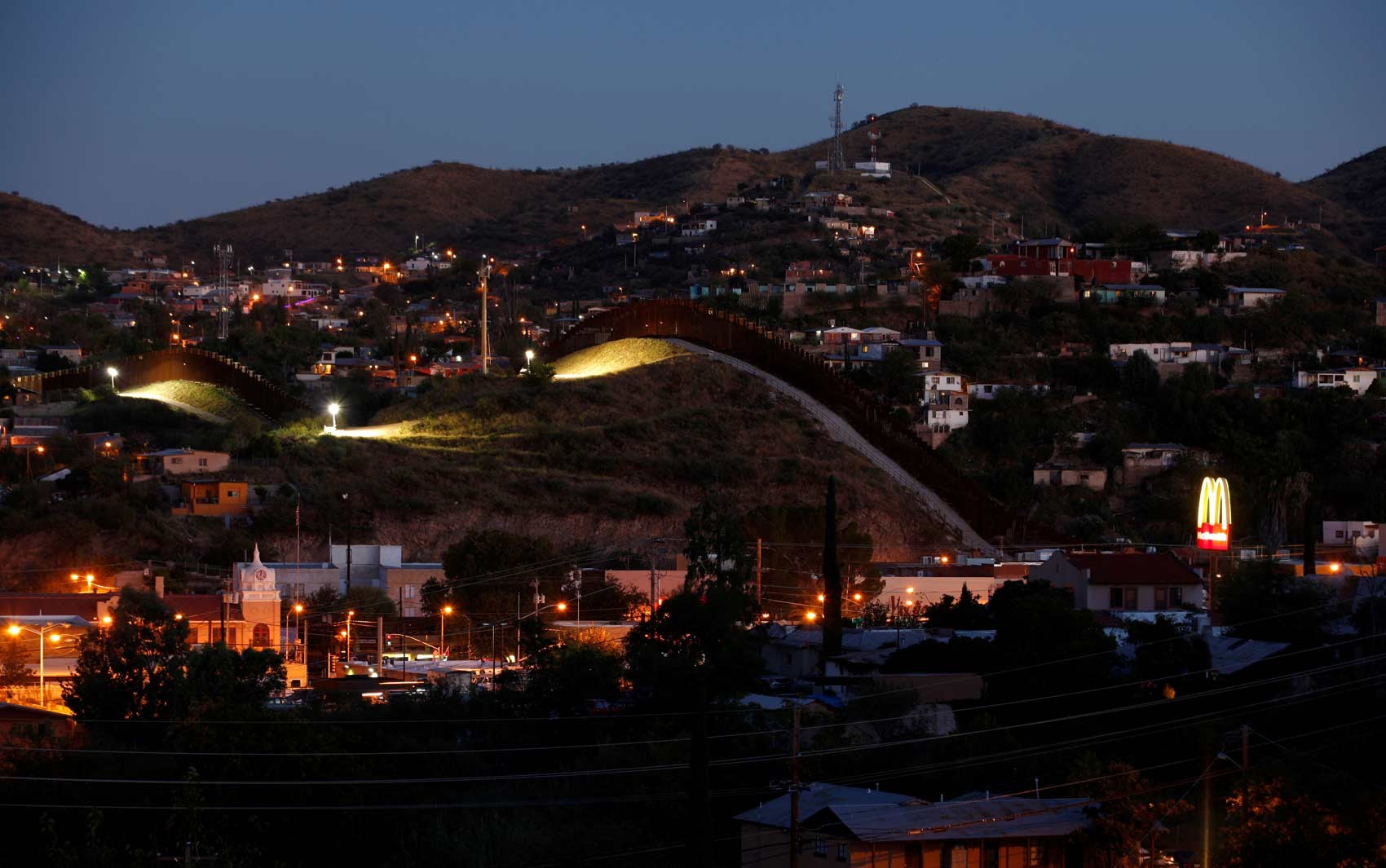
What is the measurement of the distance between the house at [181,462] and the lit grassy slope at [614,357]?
1426 cm

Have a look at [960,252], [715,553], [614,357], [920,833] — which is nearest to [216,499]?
[715,553]

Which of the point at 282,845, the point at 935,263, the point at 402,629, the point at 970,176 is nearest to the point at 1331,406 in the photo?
the point at 935,263

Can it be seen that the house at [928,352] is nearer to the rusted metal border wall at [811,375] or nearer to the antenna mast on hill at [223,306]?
the rusted metal border wall at [811,375]

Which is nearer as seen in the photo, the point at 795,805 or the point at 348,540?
the point at 795,805

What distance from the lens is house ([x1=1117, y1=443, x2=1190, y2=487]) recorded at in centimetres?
5941

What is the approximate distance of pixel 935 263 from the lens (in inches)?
3307

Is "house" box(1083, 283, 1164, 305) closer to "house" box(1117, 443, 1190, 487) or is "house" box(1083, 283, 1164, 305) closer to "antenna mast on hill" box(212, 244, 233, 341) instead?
"house" box(1117, 443, 1190, 487)

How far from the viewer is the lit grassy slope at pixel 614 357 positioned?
220 ft

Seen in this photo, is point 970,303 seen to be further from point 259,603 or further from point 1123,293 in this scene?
point 259,603

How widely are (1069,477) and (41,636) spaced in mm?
33165

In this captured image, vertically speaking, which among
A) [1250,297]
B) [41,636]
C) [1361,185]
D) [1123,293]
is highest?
[1361,185]

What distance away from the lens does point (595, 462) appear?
5619 cm

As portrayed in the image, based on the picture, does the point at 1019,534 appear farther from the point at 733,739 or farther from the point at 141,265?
the point at 141,265

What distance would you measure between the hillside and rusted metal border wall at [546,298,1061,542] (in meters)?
34.5
